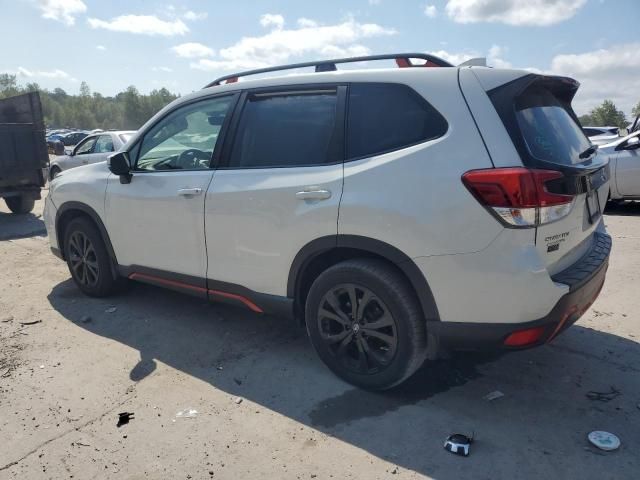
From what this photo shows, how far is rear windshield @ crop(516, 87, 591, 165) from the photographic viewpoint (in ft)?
9.14

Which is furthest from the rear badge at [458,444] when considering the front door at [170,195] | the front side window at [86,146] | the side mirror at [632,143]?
the front side window at [86,146]

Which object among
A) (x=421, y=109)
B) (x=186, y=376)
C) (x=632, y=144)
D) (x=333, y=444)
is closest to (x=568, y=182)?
(x=421, y=109)

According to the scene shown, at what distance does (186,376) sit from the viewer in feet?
11.8

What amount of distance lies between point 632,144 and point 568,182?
24.2ft

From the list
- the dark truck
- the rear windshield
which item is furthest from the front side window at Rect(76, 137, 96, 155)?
the rear windshield

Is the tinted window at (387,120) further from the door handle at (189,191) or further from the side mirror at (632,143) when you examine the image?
the side mirror at (632,143)

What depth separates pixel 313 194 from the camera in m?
3.17

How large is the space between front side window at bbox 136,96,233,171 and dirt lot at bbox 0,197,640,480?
1.37 metres

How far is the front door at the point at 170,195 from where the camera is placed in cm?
389

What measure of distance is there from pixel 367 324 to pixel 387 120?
1.21 meters

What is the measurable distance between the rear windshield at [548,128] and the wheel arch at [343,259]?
88 centimetres

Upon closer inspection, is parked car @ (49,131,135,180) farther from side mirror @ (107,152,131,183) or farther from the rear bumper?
the rear bumper

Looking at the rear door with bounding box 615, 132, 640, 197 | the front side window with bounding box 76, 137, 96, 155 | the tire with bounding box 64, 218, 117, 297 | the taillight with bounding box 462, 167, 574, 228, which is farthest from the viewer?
the front side window with bounding box 76, 137, 96, 155

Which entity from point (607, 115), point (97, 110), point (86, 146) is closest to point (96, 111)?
point (97, 110)
